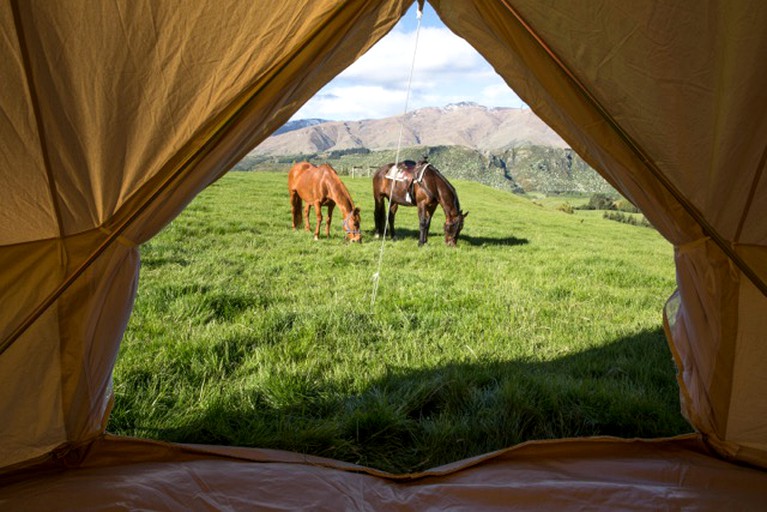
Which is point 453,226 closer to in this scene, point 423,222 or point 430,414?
point 423,222

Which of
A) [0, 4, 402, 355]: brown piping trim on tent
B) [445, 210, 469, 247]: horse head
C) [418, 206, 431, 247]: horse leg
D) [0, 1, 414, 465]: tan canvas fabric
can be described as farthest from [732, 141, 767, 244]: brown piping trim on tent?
[418, 206, 431, 247]: horse leg

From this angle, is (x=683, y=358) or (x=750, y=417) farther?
(x=683, y=358)

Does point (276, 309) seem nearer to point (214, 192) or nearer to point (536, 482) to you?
point (536, 482)

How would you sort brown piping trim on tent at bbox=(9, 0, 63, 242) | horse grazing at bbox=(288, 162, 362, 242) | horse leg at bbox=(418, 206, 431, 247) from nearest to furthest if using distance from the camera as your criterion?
brown piping trim on tent at bbox=(9, 0, 63, 242) → horse grazing at bbox=(288, 162, 362, 242) → horse leg at bbox=(418, 206, 431, 247)

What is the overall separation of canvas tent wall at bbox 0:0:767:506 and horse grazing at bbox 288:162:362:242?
795 centimetres

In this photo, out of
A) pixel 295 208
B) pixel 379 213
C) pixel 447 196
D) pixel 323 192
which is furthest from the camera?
pixel 295 208

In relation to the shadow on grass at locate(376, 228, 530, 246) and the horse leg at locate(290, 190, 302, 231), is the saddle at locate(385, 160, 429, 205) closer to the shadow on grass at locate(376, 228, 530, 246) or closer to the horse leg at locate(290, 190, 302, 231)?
the shadow on grass at locate(376, 228, 530, 246)

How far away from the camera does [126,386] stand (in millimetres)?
3318

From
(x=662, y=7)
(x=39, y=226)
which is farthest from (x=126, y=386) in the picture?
(x=662, y=7)

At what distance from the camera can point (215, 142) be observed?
2.34 m

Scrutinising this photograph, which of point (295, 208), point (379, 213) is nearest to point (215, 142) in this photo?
point (379, 213)

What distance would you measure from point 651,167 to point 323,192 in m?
8.85

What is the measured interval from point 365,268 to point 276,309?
2.79 m

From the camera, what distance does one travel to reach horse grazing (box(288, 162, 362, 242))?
10.5 metres
